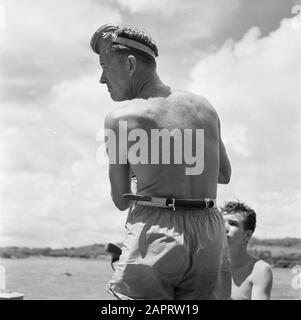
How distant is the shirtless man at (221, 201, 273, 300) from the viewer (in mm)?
5883

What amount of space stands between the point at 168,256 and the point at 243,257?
3140 millimetres

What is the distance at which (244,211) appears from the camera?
6008 mm

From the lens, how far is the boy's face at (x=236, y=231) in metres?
5.94

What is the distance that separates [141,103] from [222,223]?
2.74 feet

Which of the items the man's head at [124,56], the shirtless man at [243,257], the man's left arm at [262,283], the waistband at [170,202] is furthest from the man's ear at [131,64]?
the man's left arm at [262,283]

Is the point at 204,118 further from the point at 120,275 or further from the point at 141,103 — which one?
the point at 120,275

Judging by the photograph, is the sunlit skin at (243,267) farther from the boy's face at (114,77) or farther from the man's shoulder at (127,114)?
the man's shoulder at (127,114)

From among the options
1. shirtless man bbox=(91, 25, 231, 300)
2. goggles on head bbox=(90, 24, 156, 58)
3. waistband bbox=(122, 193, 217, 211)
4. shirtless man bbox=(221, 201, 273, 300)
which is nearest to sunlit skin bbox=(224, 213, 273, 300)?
shirtless man bbox=(221, 201, 273, 300)

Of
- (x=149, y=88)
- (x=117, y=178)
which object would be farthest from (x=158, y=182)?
(x=149, y=88)

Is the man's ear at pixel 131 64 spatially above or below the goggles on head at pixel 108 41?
below

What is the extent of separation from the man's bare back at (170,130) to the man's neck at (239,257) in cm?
276

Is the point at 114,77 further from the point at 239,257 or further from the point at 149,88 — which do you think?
the point at 239,257

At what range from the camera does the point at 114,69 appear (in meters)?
3.54
